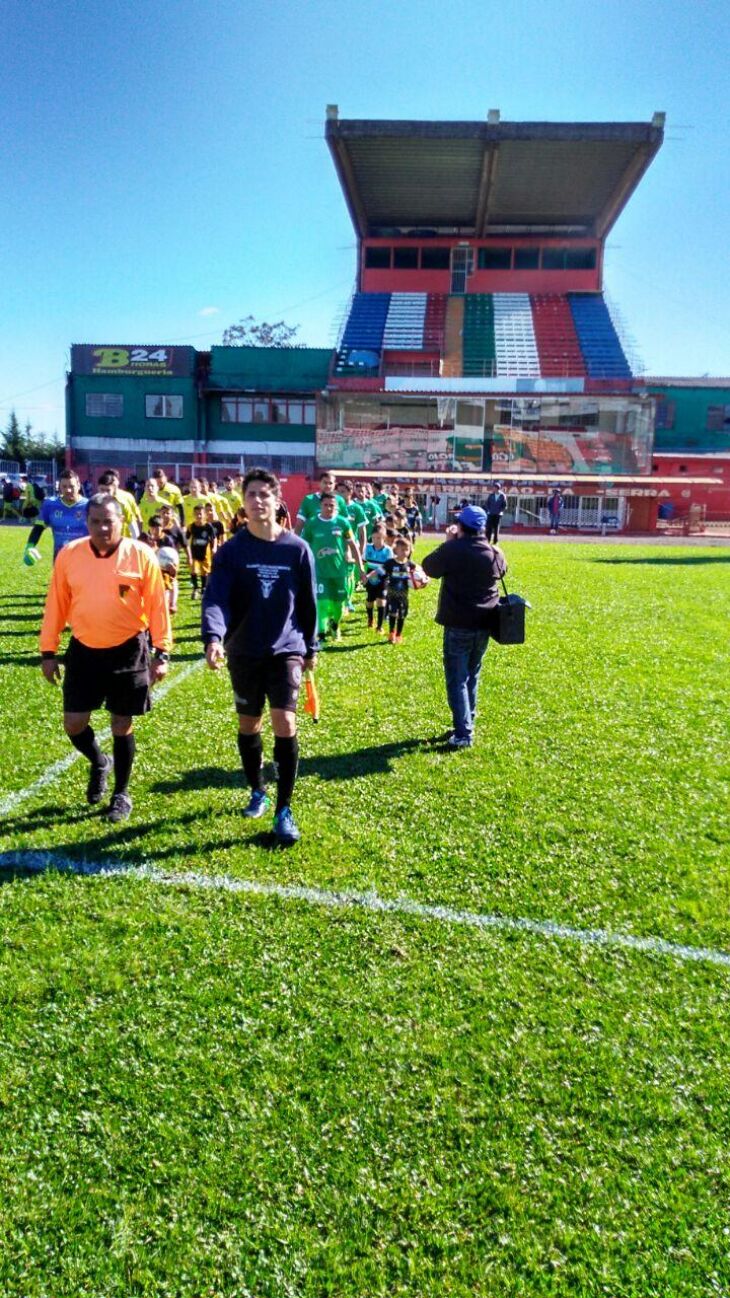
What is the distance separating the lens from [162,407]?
48938mm

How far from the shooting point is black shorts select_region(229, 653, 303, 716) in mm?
4789

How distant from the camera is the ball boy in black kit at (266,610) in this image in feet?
15.6

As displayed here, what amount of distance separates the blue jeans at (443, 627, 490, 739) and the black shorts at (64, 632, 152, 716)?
101 inches

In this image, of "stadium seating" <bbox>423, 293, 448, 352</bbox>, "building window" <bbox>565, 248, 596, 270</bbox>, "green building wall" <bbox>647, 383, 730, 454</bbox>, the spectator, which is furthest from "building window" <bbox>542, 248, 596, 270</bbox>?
the spectator

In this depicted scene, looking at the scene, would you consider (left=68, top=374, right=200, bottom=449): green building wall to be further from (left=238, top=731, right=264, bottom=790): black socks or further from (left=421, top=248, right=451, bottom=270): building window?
(left=238, top=731, right=264, bottom=790): black socks

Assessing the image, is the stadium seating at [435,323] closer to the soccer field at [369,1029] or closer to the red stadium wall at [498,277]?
the red stadium wall at [498,277]

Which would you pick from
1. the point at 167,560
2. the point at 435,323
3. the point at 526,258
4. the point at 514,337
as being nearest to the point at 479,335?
the point at 514,337

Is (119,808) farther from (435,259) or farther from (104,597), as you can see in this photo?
(435,259)

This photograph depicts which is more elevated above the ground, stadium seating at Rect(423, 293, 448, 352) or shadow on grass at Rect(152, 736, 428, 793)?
stadium seating at Rect(423, 293, 448, 352)

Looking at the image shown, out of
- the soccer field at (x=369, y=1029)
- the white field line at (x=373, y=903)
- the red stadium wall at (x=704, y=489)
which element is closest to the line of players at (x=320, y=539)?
the soccer field at (x=369, y=1029)

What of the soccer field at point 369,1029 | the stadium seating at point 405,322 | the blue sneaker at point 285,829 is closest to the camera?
the soccer field at point 369,1029

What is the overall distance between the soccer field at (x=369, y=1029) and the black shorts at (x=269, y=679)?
0.81m

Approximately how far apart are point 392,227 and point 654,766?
54.0m

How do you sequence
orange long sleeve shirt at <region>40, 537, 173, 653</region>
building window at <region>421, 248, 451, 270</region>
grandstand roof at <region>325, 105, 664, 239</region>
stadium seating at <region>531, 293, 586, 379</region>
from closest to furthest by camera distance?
orange long sleeve shirt at <region>40, 537, 173, 653</region> < grandstand roof at <region>325, 105, 664, 239</region> < stadium seating at <region>531, 293, 586, 379</region> < building window at <region>421, 248, 451, 270</region>
